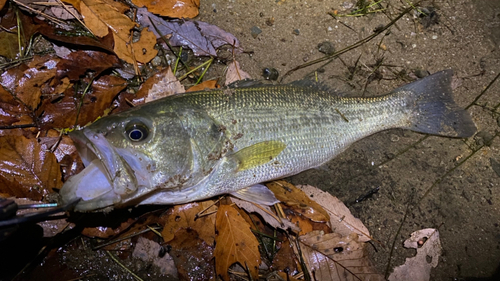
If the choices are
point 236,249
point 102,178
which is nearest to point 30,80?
point 102,178

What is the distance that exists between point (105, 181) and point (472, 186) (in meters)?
3.79

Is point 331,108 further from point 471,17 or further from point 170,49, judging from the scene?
point 471,17

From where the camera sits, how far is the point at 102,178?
2.28m

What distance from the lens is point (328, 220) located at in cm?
304

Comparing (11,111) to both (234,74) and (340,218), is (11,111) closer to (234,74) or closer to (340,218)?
(234,74)

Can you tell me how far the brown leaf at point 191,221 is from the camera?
291 centimetres

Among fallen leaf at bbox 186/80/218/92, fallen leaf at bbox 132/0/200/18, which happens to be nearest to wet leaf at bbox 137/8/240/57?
fallen leaf at bbox 132/0/200/18

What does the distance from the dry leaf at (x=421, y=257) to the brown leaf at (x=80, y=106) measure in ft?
11.3

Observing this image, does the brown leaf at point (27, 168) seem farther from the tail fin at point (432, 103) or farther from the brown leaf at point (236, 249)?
the tail fin at point (432, 103)

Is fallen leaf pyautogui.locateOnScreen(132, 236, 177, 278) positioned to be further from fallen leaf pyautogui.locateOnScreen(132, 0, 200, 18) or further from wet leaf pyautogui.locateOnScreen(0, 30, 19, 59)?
fallen leaf pyautogui.locateOnScreen(132, 0, 200, 18)

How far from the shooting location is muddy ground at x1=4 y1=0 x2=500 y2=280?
3.25 metres

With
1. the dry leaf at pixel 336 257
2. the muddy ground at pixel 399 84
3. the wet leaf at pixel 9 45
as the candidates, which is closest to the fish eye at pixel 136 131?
the muddy ground at pixel 399 84

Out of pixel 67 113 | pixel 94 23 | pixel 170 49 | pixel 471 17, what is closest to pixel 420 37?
pixel 471 17

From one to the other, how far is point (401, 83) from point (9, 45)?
14.5 feet
